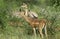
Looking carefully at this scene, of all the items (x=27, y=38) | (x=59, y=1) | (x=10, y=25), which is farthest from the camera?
(x=59, y=1)

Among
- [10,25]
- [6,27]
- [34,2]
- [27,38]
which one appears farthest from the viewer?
[34,2]

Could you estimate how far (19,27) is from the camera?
538 inches

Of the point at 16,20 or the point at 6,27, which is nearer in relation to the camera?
the point at 6,27

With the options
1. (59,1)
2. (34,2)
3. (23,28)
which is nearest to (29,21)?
(23,28)

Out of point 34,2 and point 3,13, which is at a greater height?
point 3,13

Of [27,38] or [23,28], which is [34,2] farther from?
[27,38]

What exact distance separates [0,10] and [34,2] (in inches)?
287

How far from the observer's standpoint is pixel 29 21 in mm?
13312

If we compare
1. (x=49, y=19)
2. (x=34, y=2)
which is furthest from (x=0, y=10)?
(x=34, y=2)

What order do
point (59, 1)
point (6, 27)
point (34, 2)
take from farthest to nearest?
point (34, 2) → point (59, 1) → point (6, 27)

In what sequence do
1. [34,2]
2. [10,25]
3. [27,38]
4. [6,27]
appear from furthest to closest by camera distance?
1. [34,2]
2. [10,25]
3. [6,27]
4. [27,38]

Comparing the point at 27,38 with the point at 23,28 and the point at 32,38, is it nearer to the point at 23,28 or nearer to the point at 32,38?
the point at 32,38

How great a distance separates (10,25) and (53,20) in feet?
6.95

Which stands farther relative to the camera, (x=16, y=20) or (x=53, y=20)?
(x=16, y=20)
